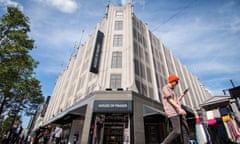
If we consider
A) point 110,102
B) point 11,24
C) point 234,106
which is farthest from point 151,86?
point 11,24

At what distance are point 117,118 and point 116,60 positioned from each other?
6.41 m

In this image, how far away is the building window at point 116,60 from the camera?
1463 centimetres

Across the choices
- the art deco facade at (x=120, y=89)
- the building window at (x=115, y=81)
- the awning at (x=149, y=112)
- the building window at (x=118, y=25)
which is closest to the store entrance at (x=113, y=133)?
the art deco facade at (x=120, y=89)

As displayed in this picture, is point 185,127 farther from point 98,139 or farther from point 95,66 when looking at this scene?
point 95,66

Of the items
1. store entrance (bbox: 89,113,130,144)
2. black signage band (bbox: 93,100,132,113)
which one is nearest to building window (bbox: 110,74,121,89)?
black signage band (bbox: 93,100,132,113)

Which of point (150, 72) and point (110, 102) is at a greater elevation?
point (150, 72)

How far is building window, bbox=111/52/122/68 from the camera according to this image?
14.6 m

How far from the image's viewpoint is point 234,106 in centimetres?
659

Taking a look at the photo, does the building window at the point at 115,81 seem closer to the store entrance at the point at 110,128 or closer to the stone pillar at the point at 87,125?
the store entrance at the point at 110,128

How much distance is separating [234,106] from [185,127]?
610cm

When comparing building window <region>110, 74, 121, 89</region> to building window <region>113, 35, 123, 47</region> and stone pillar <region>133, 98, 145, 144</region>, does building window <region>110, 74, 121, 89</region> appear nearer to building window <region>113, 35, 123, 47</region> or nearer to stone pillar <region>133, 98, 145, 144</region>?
stone pillar <region>133, 98, 145, 144</region>

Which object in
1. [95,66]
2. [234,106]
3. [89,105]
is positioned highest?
[95,66]

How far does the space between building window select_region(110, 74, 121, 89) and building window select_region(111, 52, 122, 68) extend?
128 centimetres

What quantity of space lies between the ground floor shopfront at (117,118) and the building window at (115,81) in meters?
1.33
